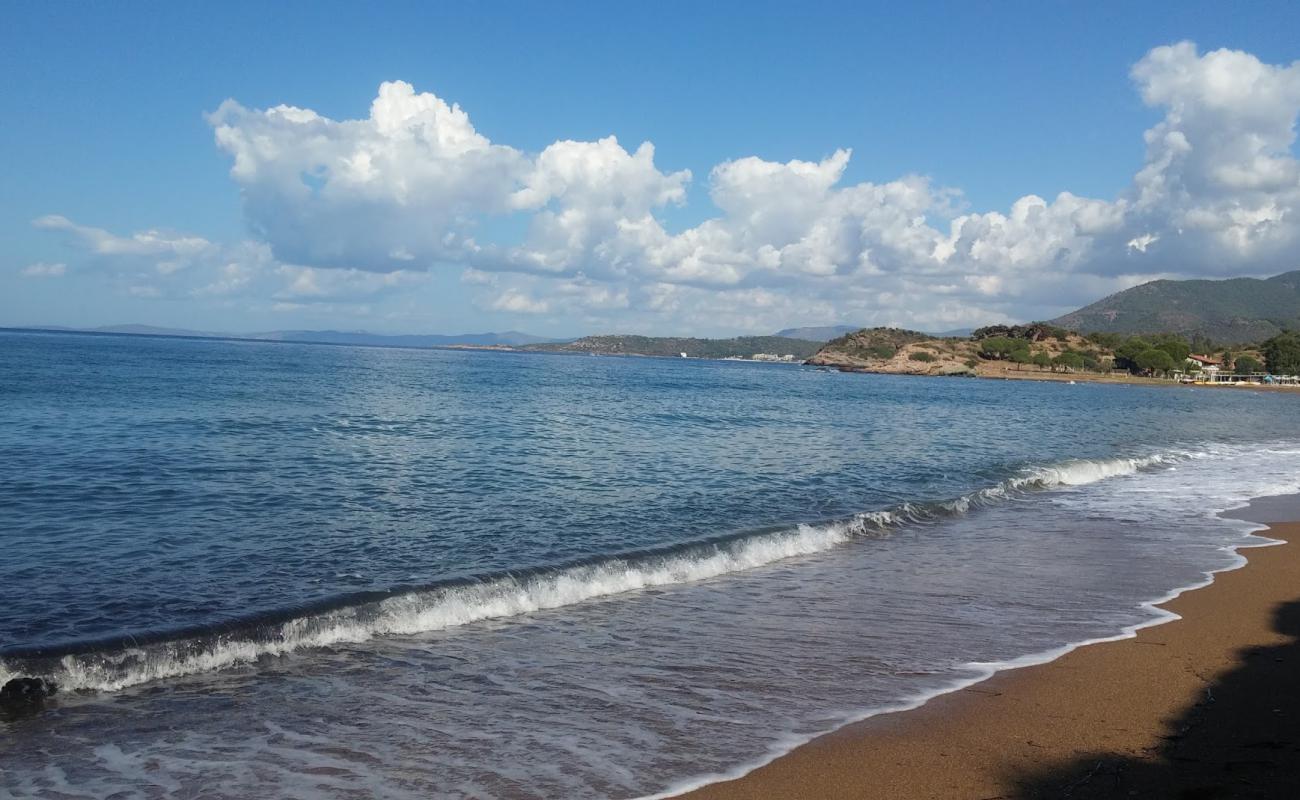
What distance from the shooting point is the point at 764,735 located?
7.88 metres

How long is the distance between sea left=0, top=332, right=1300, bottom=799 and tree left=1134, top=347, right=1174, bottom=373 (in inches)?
6460

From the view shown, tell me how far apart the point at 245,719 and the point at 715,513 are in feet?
42.0

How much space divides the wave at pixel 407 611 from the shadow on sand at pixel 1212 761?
7.73 meters

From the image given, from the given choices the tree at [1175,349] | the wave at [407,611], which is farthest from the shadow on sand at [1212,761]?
the tree at [1175,349]

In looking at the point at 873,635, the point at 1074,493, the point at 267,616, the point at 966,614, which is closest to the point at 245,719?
the point at 267,616

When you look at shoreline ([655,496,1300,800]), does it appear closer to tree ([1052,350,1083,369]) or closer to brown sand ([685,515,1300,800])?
brown sand ([685,515,1300,800])

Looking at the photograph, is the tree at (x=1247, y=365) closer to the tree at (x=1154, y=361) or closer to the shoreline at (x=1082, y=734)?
the tree at (x=1154, y=361)

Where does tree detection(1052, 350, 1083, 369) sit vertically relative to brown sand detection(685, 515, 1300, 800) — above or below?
above

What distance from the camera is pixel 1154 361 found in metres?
174

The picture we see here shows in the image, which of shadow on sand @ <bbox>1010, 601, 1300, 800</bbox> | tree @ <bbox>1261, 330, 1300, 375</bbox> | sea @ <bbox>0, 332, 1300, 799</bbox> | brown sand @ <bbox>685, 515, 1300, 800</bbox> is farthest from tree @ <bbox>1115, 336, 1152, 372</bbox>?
shadow on sand @ <bbox>1010, 601, 1300, 800</bbox>

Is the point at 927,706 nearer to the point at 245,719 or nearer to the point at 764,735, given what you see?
the point at 764,735

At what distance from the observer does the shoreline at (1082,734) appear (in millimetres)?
6586

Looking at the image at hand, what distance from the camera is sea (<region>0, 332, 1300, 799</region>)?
755cm

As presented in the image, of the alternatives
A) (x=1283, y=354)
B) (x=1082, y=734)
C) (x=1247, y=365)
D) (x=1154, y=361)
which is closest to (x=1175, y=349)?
(x=1154, y=361)
